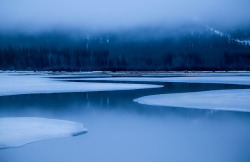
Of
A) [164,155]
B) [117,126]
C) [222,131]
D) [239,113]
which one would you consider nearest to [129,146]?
[164,155]

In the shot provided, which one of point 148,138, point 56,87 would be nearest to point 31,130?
point 148,138

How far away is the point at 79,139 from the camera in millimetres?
7582

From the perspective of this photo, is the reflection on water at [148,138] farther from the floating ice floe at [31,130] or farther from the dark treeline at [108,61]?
the dark treeline at [108,61]

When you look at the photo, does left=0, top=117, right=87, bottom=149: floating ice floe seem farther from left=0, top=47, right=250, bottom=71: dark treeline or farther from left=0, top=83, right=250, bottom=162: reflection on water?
left=0, top=47, right=250, bottom=71: dark treeline

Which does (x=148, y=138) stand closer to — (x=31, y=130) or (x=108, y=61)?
(x=31, y=130)

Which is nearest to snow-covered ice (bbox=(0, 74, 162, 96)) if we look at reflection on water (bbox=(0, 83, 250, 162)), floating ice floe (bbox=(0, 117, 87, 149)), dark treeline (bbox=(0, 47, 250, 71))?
reflection on water (bbox=(0, 83, 250, 162))

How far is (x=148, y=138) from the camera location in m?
7.79

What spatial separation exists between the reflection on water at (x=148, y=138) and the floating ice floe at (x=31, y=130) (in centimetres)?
35

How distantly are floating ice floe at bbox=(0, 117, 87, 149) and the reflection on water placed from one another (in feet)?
1.14

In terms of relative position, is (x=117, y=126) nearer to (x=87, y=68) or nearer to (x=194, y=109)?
(x=194, y=109)

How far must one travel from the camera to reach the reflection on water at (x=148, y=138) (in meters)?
6.31

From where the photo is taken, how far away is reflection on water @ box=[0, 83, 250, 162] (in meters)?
6.31

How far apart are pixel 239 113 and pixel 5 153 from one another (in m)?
7.90

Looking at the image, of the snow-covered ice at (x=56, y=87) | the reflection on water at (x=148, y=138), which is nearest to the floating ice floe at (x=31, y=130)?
the reflection on water at (x=148, y=138)
